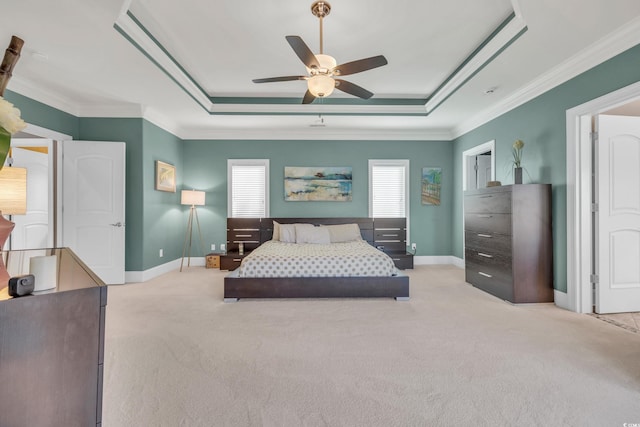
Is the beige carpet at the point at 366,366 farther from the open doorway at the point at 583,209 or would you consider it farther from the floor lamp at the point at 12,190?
the floor lamp at the point at 12,190

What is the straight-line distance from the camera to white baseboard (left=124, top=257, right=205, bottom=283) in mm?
4645

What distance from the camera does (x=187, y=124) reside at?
553cm

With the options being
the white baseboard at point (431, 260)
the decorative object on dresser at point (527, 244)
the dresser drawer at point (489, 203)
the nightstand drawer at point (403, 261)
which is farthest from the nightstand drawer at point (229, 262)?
the decorative object on dresser at point (527, 244)

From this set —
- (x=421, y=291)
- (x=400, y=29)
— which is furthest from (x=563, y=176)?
(x=400, y=29)

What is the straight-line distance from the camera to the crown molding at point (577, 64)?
2.62 metres

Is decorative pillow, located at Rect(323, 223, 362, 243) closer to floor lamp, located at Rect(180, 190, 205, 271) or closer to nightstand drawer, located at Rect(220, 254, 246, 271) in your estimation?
nightstand drawer, located at Rect(220, 254, 246, 271)

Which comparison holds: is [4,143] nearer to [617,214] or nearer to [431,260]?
[617,214]

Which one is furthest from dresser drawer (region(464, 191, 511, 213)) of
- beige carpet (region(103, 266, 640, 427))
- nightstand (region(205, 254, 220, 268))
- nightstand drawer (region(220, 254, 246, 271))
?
nightstand (region(205, 254, 220, 268))

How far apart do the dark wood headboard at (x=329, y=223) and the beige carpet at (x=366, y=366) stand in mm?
2313

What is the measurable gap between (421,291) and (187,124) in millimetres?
4848

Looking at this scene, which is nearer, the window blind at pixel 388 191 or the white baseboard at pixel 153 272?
the white baseboard at pixel 153 272

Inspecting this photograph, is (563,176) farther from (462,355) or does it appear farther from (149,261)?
(149,261)

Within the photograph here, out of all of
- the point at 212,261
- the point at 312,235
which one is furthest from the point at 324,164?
the point at 212,261

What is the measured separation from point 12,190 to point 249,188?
3.89 metres
